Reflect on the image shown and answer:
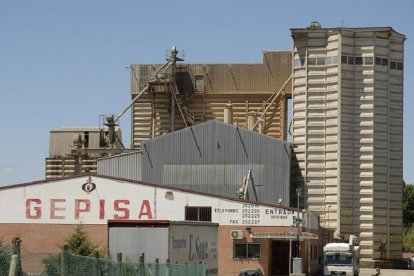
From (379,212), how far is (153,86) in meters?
24.8

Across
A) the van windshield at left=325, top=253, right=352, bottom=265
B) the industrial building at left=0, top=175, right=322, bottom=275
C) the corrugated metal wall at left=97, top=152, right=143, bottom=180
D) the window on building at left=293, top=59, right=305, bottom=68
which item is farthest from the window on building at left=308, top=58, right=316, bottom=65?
the industrial building at left=0, top=175, right=322, bottom=275

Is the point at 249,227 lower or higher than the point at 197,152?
lower

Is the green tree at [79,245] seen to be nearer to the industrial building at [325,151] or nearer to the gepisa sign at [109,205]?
the gepisa sign at [109,205]

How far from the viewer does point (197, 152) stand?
83.8 metres

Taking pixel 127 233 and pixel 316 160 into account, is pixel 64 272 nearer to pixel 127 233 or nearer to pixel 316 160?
pixel 127 233

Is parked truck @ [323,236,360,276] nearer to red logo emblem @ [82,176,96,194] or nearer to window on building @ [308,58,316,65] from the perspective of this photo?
red logo emblem @ [82,176,96,194]

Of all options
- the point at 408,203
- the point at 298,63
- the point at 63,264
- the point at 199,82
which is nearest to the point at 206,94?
the point at 199,82

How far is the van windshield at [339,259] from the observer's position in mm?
69438

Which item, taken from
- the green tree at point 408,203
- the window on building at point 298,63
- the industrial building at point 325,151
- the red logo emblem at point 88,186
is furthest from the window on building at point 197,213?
the green tree at point 408,203

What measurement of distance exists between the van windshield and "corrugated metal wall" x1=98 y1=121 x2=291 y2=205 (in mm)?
12930

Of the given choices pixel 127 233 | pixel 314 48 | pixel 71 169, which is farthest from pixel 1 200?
pixel 314 48

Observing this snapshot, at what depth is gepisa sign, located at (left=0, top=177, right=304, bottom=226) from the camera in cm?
6438

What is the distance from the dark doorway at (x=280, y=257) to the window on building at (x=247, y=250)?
3.90 meters

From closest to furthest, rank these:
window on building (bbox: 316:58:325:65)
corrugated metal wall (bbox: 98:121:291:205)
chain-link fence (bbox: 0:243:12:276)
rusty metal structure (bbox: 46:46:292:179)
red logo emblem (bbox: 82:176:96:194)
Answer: chain-link fence (bbox: 0:243:12:276)
red logo emblem (bbox: 82:176:96:194)
corrugated metal wall (bbox: 98:121:291:205)
window on building (bbox: 316:58:325:65)
rusty metal structure (bbox: 46:46:292:179)
